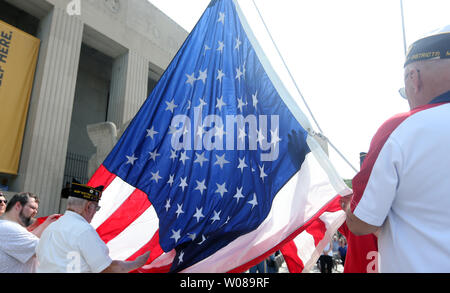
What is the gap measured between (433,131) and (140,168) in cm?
219

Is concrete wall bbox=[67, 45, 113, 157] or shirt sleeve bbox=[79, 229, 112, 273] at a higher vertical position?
concrete wall bbox=[67, 45, 113, 157]

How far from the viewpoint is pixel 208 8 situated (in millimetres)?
2939

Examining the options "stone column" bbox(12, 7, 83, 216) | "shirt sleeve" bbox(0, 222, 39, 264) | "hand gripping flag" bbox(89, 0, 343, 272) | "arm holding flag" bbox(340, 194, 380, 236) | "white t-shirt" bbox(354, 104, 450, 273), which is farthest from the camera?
"stone column" bbox(12, 7, 83, 216)

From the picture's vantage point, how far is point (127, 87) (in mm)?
13961

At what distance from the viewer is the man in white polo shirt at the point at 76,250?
2303 millimetres

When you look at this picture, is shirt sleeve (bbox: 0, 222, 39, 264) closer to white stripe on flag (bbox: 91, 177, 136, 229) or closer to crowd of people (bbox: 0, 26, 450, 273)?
white stripe on flag (bbox: 91, 177, 136, 229)

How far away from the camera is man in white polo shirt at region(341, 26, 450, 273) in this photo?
1097mm

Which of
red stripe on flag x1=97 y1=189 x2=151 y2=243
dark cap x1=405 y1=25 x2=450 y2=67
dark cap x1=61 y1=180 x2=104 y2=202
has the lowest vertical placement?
red stripe on flag x1=97 y1=189 x2=151 y2=243

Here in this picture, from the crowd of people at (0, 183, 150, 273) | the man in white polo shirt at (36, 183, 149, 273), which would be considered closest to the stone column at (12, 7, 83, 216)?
the crowd of people at (0, 183, 150, 273)

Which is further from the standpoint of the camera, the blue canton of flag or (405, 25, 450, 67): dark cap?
the blue canton of flag

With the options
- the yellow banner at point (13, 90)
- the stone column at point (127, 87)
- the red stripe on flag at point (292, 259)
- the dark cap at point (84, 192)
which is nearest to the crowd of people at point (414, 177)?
the red stripe on flag at point (292, 259)

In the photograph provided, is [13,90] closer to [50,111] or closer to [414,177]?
[50,111]
